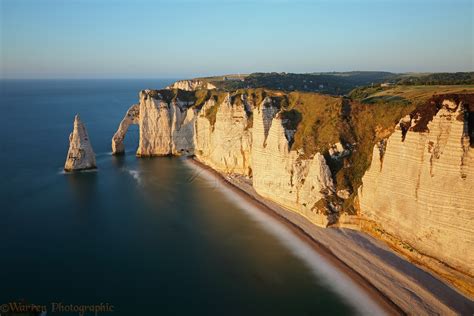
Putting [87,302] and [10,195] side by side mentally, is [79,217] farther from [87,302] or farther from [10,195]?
[87,302]

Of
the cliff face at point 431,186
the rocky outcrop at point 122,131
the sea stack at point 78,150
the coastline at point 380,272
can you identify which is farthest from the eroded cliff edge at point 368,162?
the sea stack at point 78,150

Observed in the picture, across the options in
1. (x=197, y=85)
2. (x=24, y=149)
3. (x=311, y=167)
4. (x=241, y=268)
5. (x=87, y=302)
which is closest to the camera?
(x=87, y=302)

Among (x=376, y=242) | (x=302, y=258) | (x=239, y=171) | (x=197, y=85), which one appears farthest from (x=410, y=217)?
(x=197, y=85)

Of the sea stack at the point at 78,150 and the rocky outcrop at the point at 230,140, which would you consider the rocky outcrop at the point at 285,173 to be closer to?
the rocky outcrop at the point at 230,140

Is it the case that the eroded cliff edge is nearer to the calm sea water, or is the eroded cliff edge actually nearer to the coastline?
the coastline

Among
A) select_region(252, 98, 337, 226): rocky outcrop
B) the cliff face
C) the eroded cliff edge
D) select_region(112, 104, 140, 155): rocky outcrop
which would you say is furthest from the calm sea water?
select_region(112, 104, 140, 155): rocky outcrop

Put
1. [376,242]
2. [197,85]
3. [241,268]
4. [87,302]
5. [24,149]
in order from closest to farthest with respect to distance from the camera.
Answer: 1. [87,302]
2. [241,268]
3. [376,242]
4. [24,149]
5. [197,85]

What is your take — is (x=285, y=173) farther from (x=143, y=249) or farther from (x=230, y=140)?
(x=143, y=249)

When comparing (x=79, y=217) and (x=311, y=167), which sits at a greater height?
(x=311, y=167)
